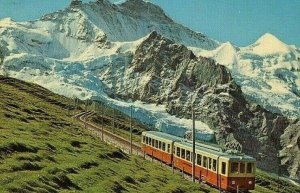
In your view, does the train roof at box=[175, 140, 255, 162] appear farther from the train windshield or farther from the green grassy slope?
the green grassy slope

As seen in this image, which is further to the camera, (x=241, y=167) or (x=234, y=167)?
(x=241, y=167)

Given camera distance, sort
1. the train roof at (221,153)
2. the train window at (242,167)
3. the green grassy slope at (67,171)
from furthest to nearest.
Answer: the train window at (242,167) → the train roof at (221,153) → the green grassy slope at (67,171)

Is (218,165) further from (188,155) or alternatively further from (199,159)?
(188,155)

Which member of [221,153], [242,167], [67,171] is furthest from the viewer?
[221,153]

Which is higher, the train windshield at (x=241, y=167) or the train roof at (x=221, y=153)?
the train roof at (x=221, y=153)

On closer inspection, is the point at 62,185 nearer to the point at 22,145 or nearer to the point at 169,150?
the point at 22,145

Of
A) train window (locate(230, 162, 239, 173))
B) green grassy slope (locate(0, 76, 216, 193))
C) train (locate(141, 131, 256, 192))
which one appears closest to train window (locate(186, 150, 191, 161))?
train (locate(141, 131, 256, 192))

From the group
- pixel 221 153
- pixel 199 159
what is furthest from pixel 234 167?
pixel 199 159

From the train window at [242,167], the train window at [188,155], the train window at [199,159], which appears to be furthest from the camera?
the train window at [188,155]

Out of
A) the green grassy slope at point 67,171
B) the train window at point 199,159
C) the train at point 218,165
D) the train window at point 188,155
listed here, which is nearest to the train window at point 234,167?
the train at point 218,165

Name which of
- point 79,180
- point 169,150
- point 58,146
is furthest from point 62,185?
point 169,150

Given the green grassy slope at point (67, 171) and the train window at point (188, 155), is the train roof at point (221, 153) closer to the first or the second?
the train window at point (188, 155)
